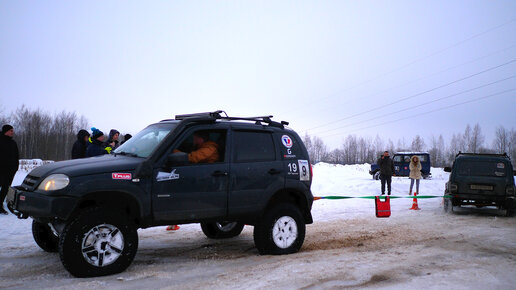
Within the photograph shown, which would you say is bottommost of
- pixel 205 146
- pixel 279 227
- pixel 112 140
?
pixel 279 227

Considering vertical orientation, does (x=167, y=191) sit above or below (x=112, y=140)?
below

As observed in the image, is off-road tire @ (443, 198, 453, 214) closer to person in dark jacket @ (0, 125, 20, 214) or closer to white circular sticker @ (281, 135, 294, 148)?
white circular sticker @ (281, 135, 294, 148)

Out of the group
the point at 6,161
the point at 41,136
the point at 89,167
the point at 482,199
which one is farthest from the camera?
the point at 41,136

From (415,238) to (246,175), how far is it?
3988 mm

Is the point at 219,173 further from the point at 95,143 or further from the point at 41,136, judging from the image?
the point at 41,136

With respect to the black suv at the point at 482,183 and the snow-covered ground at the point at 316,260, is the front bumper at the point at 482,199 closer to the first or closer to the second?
the black suv at the point at 482,183

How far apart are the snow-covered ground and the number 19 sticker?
1.20m

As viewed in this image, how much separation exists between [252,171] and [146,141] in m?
1.63

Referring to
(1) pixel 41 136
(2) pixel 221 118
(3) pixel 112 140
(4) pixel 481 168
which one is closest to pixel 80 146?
(3) pixel 112 140

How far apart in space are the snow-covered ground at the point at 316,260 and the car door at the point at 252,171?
2.77 ft

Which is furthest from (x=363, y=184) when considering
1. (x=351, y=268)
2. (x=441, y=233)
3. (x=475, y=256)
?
(x=351, y=268)

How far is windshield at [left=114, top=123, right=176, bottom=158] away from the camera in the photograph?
218 inches

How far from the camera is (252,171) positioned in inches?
236

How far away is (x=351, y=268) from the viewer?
17.2 feet
